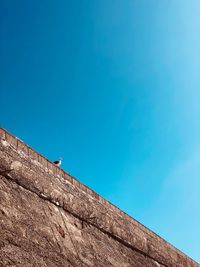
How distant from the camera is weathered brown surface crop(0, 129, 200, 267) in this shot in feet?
11.0

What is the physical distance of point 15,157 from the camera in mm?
3906

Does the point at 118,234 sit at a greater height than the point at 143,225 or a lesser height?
lesser

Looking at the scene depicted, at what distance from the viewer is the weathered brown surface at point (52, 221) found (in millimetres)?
3348

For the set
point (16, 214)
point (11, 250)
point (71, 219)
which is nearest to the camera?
point (11, 250)

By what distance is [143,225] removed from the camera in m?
5.96

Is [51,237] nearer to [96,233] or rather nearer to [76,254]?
[76,254]

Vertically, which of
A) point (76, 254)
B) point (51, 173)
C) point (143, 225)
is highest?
point (143, 225)

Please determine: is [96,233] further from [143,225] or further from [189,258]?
[189,258]

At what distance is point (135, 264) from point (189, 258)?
2.40 metres

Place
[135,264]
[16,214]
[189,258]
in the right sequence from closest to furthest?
[16,214], [135,264], [189,258]

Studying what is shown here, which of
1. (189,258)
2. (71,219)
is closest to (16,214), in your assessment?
(71,219)

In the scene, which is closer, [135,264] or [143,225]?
[135,264]

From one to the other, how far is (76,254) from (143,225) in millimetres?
2258

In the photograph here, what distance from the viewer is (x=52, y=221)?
3.90 meters
